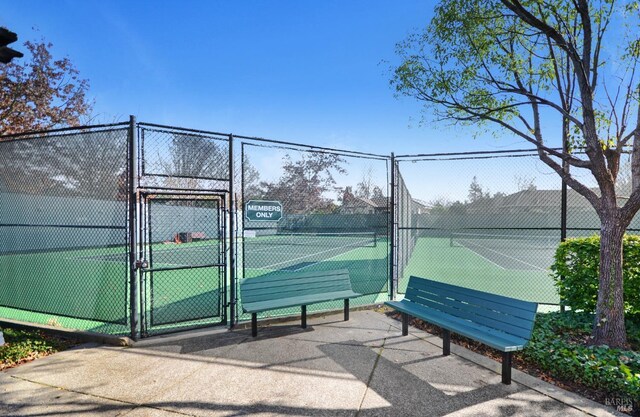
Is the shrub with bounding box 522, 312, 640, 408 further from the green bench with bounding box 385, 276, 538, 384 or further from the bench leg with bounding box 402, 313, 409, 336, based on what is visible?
the bench leg with bounding box 402, 313, 409, 336

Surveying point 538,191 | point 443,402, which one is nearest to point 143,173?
point 443,402

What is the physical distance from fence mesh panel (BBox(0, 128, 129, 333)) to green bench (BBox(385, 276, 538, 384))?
4.09 m

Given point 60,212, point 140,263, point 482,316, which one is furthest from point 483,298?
point 60,212

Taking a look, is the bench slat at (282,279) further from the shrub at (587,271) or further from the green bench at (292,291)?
the shrub at (587,271)

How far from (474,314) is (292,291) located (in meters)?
2.58

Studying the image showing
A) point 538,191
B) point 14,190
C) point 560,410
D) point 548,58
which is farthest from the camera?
point 538,191

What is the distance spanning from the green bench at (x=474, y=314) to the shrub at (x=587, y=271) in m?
2.30

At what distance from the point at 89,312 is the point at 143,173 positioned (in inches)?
131

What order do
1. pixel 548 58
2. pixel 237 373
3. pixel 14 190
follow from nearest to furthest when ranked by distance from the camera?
1. pixel 237 373
2. pixel 548 58
3. pixel 14 190

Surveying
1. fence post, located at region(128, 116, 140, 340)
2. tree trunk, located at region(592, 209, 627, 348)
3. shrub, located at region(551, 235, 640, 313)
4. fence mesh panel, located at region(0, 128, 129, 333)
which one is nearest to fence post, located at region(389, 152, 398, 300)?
shrub, located at region(551, 235, 640, 313)

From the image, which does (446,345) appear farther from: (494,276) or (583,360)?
(494,276)

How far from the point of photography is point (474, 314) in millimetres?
4098

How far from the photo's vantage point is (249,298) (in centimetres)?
495

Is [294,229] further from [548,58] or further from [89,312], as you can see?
[548,58]
